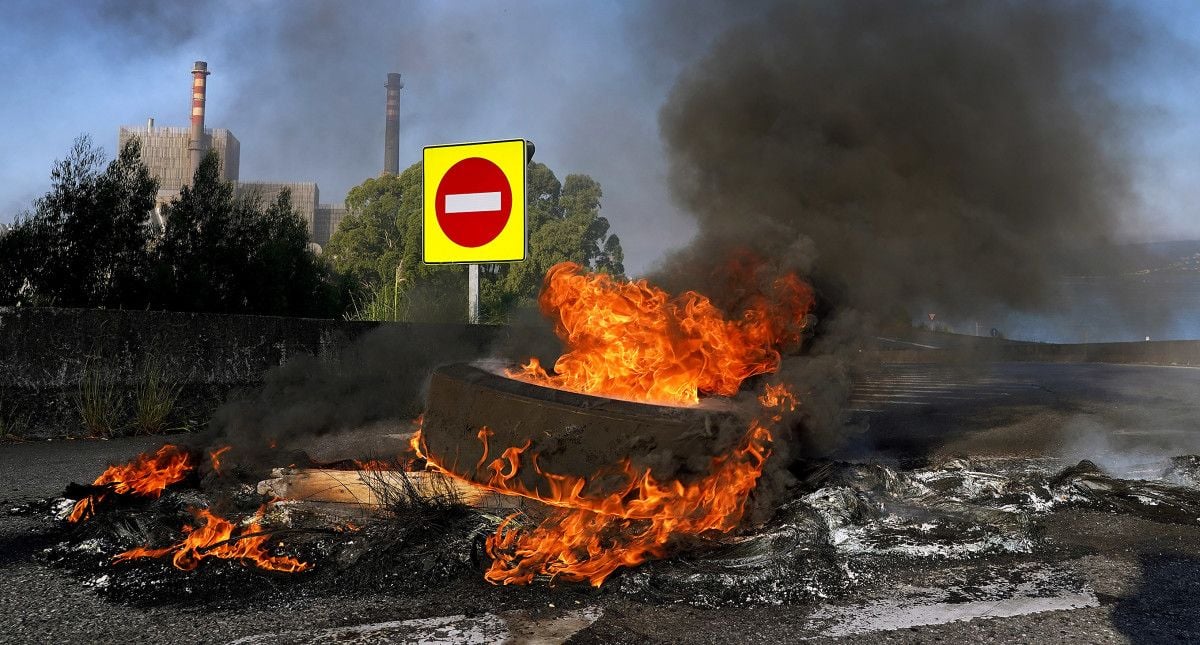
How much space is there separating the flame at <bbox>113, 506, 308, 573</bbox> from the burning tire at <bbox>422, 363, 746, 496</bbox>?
2.77ft

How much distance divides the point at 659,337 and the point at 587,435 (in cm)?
83

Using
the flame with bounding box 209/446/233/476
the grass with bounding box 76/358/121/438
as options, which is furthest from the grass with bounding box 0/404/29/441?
the flame with bounding box 209/446/233/476

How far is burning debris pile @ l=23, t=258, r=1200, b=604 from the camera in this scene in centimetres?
298

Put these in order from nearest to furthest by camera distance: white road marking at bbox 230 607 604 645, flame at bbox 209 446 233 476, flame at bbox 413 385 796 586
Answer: white road marking at bbox 230 607 604 645 < flame at bbox 413 385 796 586 < flame at bbox 209 446 233 476

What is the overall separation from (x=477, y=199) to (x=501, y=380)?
6035mm

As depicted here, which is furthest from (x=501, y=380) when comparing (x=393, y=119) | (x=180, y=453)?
(x=393, y=119)

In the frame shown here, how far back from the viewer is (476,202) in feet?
30.8

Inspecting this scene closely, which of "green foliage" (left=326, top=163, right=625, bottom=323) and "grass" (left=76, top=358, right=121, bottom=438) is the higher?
"green foliage" (left=326, top=163, right=625, bottom=323)

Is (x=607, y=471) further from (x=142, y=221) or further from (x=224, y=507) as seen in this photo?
(x=142, y=221)

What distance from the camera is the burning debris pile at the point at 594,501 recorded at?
2.98m

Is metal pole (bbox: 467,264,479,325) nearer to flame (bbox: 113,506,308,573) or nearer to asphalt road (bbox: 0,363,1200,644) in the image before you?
asphalt road (bbox: 0,363,1200,644)

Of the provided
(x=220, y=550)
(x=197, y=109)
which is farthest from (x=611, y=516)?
(x=197, y=109)

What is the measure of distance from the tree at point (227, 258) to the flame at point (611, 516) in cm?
686

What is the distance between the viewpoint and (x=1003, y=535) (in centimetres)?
343
